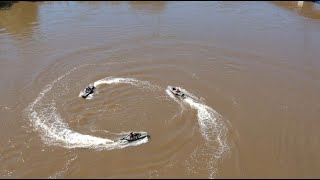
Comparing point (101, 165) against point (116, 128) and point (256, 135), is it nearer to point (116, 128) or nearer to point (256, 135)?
point (116, 128)

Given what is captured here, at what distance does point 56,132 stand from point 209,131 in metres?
8.99

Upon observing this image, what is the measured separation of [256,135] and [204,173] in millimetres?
4542

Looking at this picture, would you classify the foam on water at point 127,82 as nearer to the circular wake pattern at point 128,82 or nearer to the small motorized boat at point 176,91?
the circular wake pattern at point 128,82

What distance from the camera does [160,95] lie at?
24438 millimetres

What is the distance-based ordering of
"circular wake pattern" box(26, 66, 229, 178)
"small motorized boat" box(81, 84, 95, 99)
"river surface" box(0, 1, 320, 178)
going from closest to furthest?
1. "river surface" box(0, 1, 320, 178)
2. "circular wake pattern" box(26, 66, 229, 178)
3. "small motorized boat" box(81, 84, 95, 99)

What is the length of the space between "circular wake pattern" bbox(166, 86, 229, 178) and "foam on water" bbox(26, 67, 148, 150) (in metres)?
3.45

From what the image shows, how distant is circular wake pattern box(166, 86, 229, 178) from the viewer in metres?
19.3

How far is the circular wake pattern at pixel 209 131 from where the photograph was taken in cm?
1933

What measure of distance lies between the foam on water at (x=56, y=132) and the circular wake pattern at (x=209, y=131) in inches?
136

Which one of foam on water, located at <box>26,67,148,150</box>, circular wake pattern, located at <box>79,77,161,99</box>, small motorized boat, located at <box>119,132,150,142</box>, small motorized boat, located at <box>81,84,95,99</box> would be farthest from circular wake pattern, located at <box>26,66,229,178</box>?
small motorized boat, located at <box>81,84,95,99</box>

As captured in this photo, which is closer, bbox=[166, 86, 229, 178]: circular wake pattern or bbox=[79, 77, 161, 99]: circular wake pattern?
bbox=[166, 86, 229, 178]: circular wake pattern

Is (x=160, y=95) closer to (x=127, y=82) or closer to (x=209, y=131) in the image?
(x=127, y=82)

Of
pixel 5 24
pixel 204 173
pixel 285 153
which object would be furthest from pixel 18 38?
pixel 285 153

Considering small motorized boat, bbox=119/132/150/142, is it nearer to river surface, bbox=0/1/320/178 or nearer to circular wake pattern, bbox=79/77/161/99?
river surface, bbox=0/1/320/178
